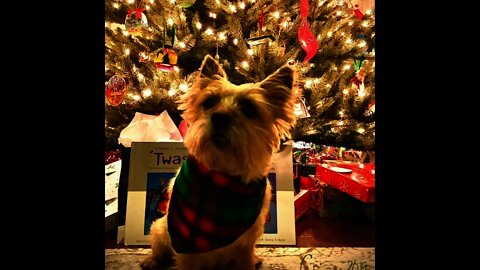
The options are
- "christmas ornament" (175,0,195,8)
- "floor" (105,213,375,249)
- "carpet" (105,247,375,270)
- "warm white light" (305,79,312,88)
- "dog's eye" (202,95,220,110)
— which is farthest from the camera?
"warm white light" (305,79,312,88)

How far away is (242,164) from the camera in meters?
0.95

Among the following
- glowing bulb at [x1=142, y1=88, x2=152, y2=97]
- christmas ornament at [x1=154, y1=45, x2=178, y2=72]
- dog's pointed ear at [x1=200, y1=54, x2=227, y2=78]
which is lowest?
dog's pointed ear at [x1=200, y1=54, x2=227, y2=78]

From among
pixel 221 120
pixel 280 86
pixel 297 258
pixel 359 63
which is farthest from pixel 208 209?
pixel 359 63

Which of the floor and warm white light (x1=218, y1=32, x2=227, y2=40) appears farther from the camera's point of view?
warm white light (x1=218, y1=32, x2=227, y2=40)

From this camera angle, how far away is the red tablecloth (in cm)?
168

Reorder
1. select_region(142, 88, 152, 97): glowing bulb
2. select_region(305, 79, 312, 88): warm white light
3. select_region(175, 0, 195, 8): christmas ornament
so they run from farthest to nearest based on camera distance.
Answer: select_region(305, 79, 312, 88): warm white light
select_region(142, 88, 152, 97): glowing bulb
select_region(175, 0, 195, 8): christmas ornament

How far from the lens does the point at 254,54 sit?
185 cm

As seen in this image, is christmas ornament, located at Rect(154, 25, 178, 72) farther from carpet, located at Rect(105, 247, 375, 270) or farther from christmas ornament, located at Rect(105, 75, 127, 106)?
carpet, located at Rect(105, 247, 375, 270)

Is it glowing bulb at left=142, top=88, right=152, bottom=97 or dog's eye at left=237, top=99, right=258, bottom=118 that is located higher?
glowing bulb at left=142, top=88, right=152, bottom=97

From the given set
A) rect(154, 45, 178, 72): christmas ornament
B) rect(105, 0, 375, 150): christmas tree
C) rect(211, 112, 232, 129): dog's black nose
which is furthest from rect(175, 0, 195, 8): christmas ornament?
rect(211, 112, 232, 129): dog's black nose

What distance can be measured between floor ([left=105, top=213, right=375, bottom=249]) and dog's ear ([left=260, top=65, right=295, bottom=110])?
2.80 ft
